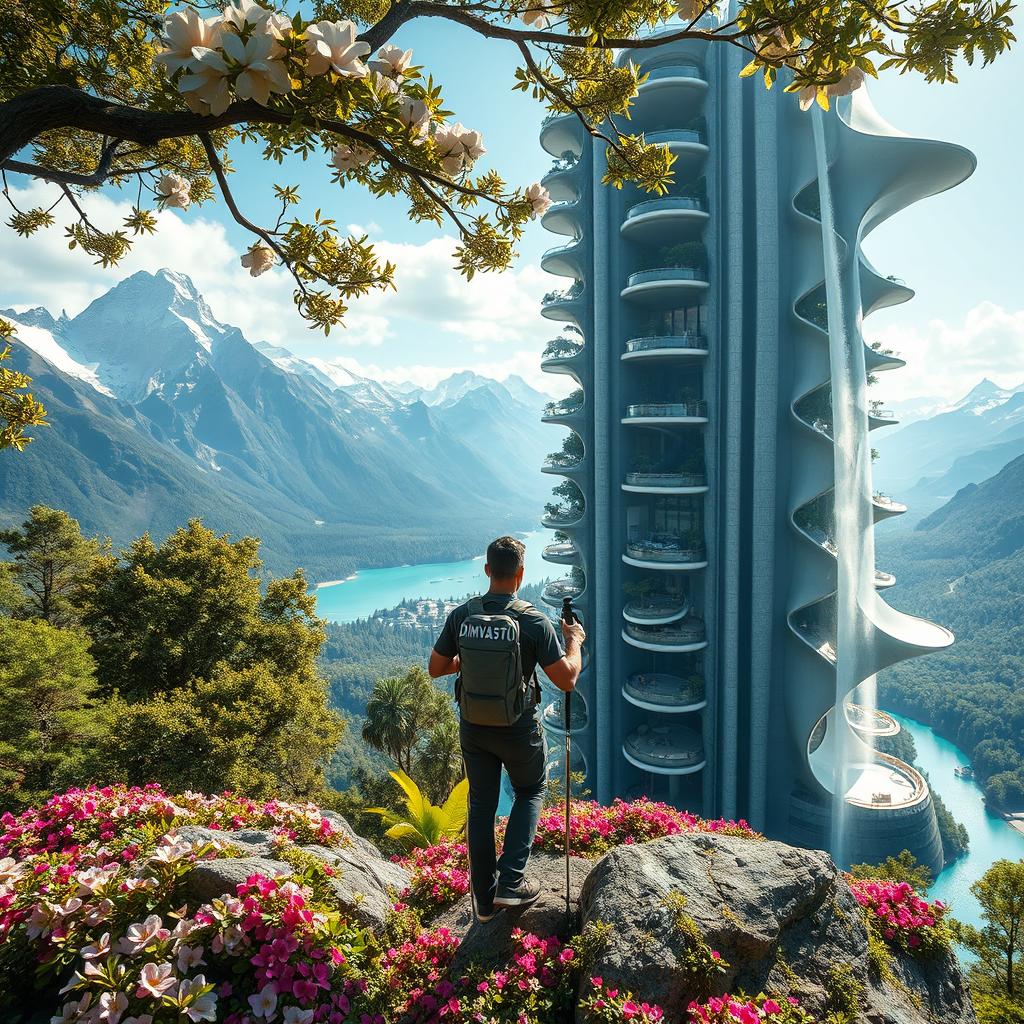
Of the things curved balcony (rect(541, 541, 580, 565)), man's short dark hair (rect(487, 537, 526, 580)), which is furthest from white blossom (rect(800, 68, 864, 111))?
curved balcony (rect(541, 541, 580, 565))

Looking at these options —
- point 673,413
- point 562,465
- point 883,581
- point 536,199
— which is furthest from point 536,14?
point 883,581

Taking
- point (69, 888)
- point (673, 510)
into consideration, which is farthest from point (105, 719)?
point (673, 510)

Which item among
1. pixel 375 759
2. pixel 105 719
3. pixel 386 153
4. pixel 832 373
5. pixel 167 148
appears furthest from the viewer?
pixel 375 759

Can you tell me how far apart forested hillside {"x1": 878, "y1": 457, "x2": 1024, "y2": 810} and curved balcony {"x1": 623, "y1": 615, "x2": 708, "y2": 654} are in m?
53.6

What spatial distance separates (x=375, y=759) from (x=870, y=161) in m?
78.7

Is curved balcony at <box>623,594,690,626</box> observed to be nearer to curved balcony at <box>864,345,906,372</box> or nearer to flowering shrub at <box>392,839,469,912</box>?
curved balcony at <box>864,345,906,372</box>

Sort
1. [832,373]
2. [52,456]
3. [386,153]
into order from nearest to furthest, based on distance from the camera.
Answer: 1. [386,153]
2. [832,373]
3. [52,456]

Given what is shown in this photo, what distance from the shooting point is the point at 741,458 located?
21094 mm

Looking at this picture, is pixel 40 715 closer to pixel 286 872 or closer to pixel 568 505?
pixel 286 872

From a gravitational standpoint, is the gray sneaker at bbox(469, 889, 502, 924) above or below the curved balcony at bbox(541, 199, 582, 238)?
below

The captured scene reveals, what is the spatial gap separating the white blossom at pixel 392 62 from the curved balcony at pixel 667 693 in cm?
2209

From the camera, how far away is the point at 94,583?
13859 mm

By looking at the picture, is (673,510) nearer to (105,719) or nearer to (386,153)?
(105,719)

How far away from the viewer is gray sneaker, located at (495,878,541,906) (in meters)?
3.59
